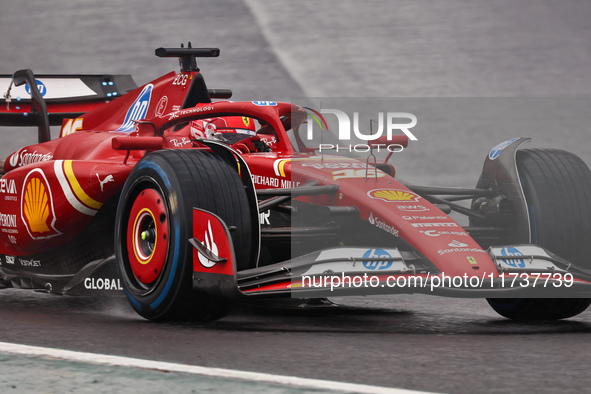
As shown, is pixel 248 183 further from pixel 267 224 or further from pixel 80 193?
pixel 80 193

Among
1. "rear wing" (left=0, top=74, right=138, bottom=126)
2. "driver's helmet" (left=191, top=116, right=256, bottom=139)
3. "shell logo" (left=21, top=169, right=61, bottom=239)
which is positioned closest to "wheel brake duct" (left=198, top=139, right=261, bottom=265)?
"driver's helmet" (left=191, top=116, right=256, bottom=139)

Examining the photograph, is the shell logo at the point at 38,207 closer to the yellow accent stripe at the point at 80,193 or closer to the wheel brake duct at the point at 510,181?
the yellow accent stripe at the point at 80,193

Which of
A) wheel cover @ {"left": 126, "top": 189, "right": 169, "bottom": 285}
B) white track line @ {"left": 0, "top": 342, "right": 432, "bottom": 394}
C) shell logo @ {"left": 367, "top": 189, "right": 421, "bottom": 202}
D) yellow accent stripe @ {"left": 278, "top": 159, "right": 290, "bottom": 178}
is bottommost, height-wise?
white track line @ {"left": 0, "top": 342, "right": 432, "bottom": 394}

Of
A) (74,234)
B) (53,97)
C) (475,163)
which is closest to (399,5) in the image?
(475,163)

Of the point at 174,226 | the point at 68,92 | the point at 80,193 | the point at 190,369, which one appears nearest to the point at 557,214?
the point at 174,226

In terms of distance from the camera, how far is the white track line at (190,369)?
304 centimetres

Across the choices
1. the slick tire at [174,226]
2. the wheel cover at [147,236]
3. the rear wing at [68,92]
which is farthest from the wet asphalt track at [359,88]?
the rear wing at [68,92]

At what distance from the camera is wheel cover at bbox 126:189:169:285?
4.75 m

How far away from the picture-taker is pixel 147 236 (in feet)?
15.9

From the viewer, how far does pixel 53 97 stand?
323 inches

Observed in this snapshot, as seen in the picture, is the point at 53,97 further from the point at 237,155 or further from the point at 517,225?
the point at 517,225

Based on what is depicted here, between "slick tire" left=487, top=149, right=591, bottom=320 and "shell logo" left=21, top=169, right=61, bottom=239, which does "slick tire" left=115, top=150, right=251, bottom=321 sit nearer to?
"shell logo" left=21, top=169, right=61, bottom=239

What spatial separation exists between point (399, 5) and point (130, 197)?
1527 cm

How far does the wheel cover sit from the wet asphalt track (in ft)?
0.94
